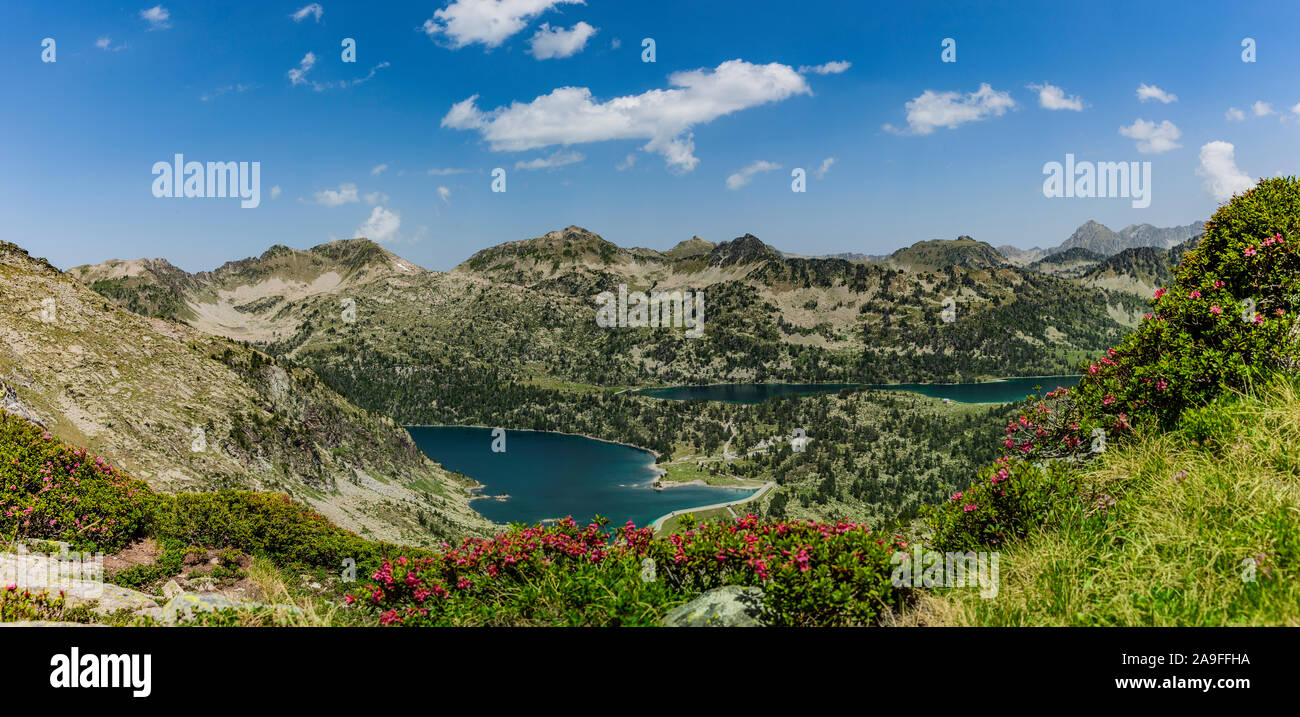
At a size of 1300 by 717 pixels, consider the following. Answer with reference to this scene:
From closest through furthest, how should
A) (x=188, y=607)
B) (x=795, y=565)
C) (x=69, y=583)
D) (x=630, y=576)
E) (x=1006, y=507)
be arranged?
(x=795, y=565) < (x=630, y=576) < (x=1006, y=507) < (x=188, y=607) < (x=69, y=583)

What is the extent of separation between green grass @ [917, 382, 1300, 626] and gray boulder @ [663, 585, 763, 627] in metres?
2.24

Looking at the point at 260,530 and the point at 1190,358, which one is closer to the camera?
the point at 1190,358

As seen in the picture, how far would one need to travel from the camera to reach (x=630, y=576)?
10.3 m

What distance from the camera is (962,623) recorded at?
315 inches

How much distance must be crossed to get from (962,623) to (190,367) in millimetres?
74925

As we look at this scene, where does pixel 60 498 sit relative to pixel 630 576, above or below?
below

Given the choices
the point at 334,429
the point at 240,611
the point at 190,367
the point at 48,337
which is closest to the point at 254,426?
the point at 190,367

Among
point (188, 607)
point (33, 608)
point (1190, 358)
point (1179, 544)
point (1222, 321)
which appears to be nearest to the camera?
point (1179, 544)

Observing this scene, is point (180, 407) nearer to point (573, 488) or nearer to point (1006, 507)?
point (1006, 507)

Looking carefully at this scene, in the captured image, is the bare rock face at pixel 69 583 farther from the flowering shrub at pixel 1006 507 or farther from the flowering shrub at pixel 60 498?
the flowering shrub at pixel 1006 507

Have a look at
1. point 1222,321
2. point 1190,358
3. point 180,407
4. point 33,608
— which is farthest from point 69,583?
point 180,407

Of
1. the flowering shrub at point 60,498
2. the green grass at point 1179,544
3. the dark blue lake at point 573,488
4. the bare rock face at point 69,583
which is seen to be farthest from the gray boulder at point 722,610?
the dark blue lake at point 573,488

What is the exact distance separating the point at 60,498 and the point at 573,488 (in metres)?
138
